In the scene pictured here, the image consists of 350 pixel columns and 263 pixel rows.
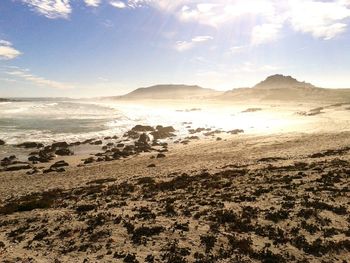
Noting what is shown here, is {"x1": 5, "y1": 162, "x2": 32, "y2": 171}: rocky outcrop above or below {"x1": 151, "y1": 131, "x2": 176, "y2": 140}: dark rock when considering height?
below

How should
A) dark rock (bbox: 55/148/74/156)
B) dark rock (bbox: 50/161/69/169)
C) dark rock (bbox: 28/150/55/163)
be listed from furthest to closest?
1. dark rock (bbox: 55/148/74/156)
2. dark rock (bbox: 28/150/55/163)
3. dark rock (bbox: 50/161/69/169)

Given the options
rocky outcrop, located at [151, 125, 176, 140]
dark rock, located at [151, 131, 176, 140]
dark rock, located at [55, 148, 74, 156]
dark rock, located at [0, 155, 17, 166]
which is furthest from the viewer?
rocky outcrop, located at [151, 125, 176, 140]

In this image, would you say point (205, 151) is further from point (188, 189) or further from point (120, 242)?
point (120, 242)

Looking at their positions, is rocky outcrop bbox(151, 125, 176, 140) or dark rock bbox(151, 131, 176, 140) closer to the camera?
dark rock bbox(151, 131, 176, 140)

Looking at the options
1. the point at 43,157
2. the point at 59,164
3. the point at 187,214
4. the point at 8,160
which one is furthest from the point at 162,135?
the point at 187,214

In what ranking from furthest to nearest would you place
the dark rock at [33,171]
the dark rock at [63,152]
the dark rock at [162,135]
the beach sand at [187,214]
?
Result: the dark rock at [162,135]
the dark rock at [63,152]
the dark rock at [33,171]
the beach sand at [187,214]

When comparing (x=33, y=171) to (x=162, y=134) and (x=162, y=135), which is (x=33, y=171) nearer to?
(x=162, y=135)

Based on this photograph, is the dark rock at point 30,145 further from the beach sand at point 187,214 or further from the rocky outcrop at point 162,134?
the beach sand at point 187,214

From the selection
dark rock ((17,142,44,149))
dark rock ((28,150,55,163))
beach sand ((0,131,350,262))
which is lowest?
dark rock ((28,150,55,163))

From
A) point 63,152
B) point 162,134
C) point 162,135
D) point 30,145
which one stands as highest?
point 162,134

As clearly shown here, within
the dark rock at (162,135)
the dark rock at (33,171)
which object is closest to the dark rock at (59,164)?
the dark rock at (33,171)

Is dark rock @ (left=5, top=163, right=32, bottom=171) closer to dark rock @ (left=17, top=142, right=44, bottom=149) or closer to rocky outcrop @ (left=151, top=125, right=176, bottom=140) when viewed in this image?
dark rock @ (left=17, top=142, right=44, bottom=149)

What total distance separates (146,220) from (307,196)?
27.9 feet

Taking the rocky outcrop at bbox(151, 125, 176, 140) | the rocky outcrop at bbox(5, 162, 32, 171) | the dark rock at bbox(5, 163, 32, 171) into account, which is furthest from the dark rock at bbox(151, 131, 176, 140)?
the dark rock at bbox(5, 163, 32, 171)
